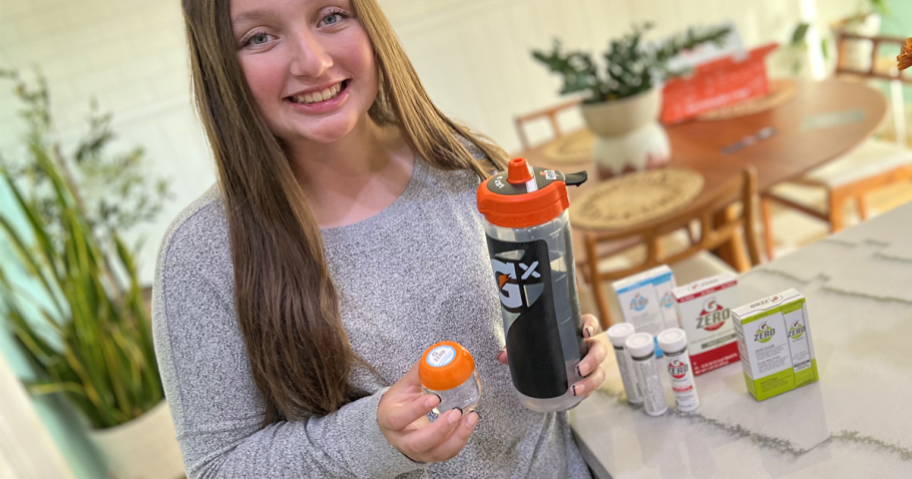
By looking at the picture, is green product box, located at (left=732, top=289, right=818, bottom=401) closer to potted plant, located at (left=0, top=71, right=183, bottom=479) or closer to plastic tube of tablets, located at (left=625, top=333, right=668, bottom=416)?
plastic tube of tablets, located at (left=625, top=333, right=668, bottom=416)

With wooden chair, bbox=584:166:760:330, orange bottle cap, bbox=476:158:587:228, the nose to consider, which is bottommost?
wooden chair, bbox=584:166:760:330

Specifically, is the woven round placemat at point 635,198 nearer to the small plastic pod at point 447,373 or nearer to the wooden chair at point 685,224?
the wooden chair at point 685,224

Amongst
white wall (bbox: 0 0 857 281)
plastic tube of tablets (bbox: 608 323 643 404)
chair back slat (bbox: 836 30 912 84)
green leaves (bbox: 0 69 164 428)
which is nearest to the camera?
plastic tube of tablets (bbox: 608 323 643 404)

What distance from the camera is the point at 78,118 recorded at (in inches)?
126

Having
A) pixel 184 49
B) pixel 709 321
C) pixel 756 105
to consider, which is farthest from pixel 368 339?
pixel 184 49

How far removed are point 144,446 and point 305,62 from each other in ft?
6.64

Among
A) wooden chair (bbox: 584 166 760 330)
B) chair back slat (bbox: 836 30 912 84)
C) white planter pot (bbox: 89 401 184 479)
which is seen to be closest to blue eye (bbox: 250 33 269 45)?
wooden chair (bbox: 584 166 760 330)

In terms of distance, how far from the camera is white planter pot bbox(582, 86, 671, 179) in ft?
6.37

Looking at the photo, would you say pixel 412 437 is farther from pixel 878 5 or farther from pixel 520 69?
pixel 878 5

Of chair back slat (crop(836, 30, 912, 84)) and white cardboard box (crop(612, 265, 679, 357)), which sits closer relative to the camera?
white cardboard box (crop(612, 265, 679, 357))

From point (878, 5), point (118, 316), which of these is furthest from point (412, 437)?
point (878, 5)

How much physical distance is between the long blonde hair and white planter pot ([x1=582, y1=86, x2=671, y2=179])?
49.0 inches

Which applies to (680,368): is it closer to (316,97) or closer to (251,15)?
(316,97)

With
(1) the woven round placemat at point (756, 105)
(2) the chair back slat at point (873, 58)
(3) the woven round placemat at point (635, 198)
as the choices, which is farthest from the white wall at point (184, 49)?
(3) the woven round placemat at point (635, 198)
